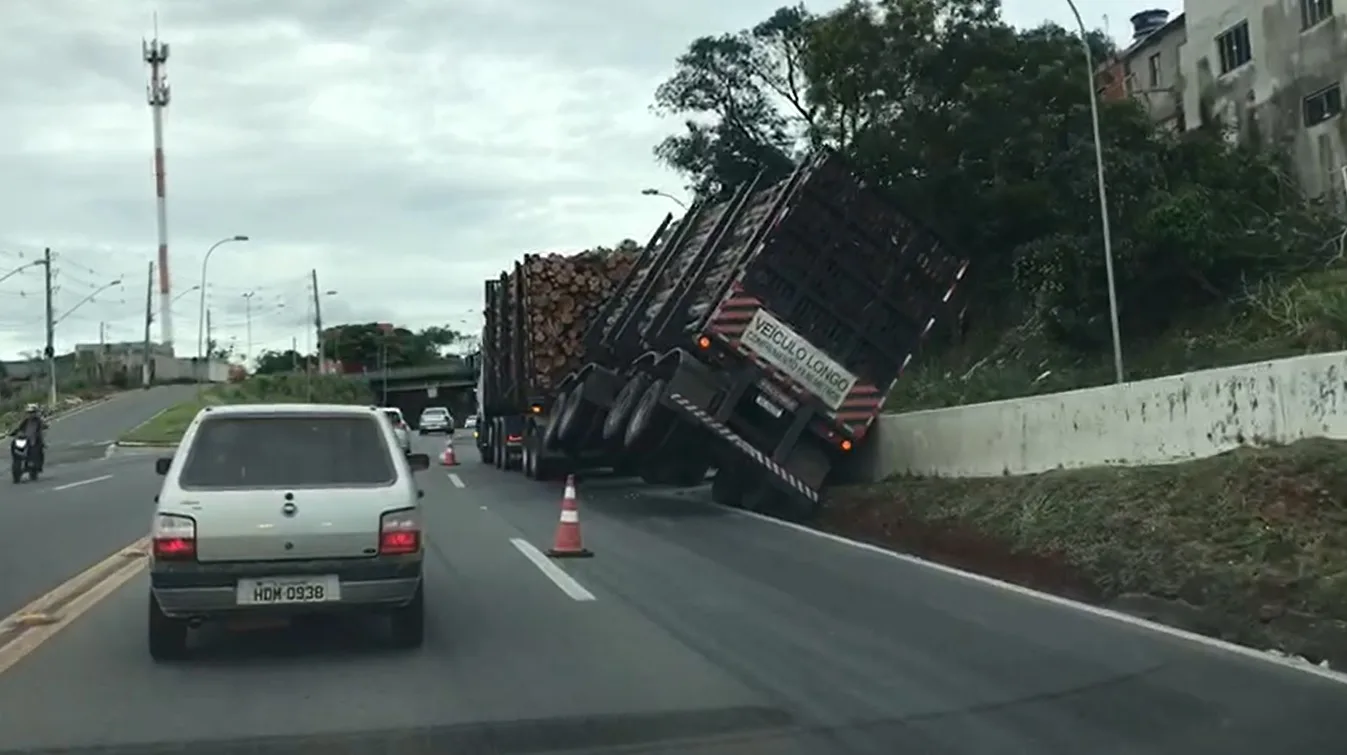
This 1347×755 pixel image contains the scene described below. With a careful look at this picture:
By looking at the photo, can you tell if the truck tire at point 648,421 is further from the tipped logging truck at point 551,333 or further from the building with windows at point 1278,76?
the building with windows at point 1278,76

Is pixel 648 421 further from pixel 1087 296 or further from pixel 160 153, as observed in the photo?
pixel 160 153

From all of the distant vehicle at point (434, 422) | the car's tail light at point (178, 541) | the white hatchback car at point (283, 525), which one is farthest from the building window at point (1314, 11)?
the distant vehicle at point (434, 422)

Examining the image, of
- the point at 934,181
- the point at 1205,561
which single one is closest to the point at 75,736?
the point at 1205,561

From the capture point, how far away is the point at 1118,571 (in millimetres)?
11406

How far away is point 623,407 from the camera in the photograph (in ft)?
71.1

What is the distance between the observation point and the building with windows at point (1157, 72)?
39.0m

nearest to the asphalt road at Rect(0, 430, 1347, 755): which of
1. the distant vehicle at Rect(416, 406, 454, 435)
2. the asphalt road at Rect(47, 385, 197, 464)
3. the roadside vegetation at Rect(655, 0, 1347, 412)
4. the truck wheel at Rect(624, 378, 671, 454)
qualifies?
the truck wheel at Rect(624, 378, 671, 454)

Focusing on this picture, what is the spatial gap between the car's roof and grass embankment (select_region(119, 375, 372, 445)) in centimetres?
5188

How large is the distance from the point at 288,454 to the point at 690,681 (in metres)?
2.89

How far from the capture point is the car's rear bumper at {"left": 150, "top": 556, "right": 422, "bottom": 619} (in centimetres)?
848

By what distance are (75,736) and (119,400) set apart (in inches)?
3207

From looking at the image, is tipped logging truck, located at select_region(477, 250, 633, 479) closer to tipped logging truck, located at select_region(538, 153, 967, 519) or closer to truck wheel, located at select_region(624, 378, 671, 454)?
truck wheel, located at select_region(624, 378, 671, 454)

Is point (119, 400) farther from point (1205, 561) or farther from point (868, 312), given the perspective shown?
point (1205, 561)

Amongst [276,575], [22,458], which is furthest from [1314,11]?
[276,575]
